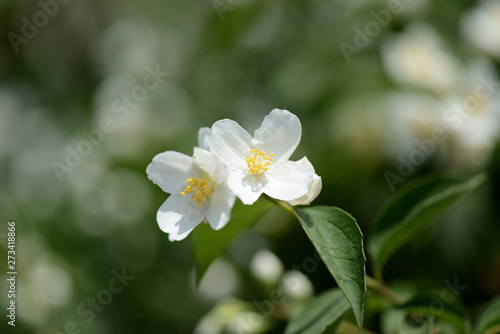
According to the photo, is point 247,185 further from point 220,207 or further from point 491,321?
point 491,321

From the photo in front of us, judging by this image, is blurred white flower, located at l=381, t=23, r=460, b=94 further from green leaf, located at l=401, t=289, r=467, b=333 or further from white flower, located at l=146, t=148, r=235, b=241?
white flower, located at l=146, t=148, r=235, b=241

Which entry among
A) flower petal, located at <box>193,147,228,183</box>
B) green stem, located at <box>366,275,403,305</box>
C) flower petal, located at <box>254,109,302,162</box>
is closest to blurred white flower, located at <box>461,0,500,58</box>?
green stem, located at <box>366,275,403,305</box>

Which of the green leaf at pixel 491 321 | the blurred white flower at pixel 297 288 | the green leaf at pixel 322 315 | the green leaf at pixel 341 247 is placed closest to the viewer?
the green leaf at pixel 341 247

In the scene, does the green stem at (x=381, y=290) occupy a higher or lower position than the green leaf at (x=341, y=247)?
lower

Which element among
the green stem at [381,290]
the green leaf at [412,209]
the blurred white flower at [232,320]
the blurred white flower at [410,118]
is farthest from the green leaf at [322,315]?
the blurred white flower at [410,118]

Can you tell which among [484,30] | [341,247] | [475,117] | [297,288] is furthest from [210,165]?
[484,30]

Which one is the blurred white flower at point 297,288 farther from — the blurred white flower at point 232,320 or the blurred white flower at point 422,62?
the blurred white flower at point 422,62
